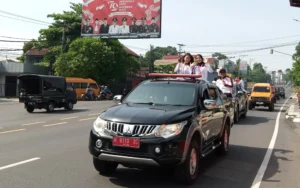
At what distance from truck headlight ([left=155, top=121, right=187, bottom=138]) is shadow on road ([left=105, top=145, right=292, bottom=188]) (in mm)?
873

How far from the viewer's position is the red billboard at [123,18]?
110 ft

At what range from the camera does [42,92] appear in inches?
829

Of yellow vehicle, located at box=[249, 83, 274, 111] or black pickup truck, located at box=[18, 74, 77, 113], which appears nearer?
black pickup truck, located at box=[18, 74, 77, 113]

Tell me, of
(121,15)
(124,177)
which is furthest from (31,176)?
(121,15)

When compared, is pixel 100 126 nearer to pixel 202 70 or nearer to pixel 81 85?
pixel 202 70

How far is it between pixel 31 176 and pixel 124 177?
4.96 ft

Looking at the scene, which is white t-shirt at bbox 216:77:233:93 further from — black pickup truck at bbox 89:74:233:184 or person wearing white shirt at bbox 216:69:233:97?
black pickup truck at bbox 89:74:233:184

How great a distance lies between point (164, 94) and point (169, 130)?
1.33 m

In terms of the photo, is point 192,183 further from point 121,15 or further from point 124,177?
point 121,15

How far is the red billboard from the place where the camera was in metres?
33.6

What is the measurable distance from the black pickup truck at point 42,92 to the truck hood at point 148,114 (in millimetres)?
15765

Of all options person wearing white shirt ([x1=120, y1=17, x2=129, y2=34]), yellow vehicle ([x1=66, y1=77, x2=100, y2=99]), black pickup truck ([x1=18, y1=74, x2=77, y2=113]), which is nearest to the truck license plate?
black pickup truck ([x1=18, y1=74, x2=77, y2=113])

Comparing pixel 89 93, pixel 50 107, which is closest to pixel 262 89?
pixel 50 107

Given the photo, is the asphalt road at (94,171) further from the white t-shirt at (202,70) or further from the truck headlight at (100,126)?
the white t-shirt at (202,70)
